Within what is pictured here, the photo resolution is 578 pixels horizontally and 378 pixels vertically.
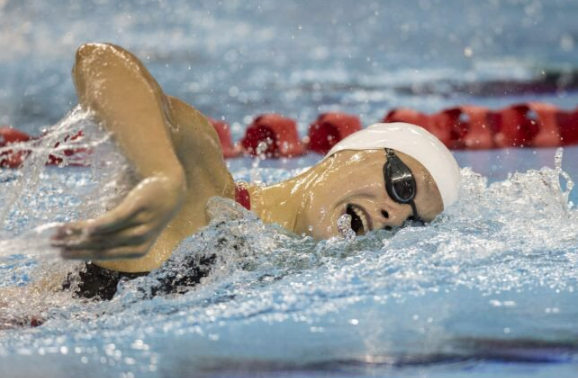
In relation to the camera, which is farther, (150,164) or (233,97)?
(233,97)

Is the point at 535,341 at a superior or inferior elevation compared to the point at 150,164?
inferior

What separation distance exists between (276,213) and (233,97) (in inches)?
131

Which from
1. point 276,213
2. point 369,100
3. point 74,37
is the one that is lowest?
point 276,213

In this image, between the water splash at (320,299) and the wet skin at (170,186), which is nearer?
the wet skin at (170,186)

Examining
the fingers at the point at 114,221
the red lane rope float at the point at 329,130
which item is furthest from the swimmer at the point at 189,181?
the red lane rope float at the point at 329,130

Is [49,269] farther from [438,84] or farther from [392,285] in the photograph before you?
[438,84]

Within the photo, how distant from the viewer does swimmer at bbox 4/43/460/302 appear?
162 centimetres

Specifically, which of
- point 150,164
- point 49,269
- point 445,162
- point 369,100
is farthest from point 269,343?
point 369,100

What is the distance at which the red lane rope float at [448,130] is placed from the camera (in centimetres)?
433

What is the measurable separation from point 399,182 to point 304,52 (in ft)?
15.0

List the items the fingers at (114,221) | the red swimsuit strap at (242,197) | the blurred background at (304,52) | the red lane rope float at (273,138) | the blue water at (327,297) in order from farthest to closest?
the blurred background at (304,52)
the red lane rope float at (273,138)
the red swimsuit strap at (242,197)
the blue water at (327,297)
the fingers at (114,221)

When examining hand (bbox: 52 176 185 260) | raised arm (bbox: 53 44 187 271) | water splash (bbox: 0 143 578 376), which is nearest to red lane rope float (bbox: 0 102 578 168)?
water splash (bbox: 0 143 578 376)

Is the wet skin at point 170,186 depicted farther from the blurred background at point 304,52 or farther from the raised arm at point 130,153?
the blurred background at point 304,52

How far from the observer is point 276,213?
2.30m
